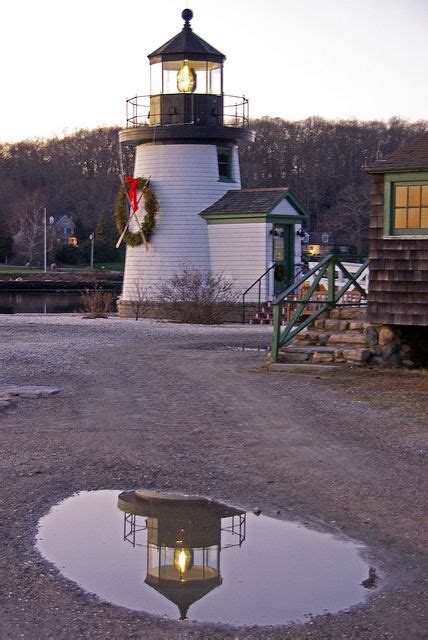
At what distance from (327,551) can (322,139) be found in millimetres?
98925

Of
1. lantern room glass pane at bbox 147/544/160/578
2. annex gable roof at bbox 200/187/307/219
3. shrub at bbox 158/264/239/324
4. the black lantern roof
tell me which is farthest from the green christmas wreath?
lantern room glass pane at bbox 147/544/160/578

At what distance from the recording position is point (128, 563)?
20.6ft

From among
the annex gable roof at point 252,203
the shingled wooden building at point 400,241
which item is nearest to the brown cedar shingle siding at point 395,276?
the shingled wooden building at point 400,241

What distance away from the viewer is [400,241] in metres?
15.5

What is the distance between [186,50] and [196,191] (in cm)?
446

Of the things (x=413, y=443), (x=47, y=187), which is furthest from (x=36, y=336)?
(x=47, y=187)

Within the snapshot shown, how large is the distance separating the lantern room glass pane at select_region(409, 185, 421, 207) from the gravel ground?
2.81m

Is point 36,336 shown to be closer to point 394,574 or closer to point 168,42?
point 168,42

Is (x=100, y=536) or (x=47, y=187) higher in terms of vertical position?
(x=47, y=187)

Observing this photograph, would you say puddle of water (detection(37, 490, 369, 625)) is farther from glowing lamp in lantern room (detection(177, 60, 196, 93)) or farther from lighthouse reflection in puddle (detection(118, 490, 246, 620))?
glowing lamp in lantern room (detection(177, 60, 196, 93))

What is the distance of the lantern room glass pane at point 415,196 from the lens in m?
15.5

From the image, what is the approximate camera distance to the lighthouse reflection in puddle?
5914 mm

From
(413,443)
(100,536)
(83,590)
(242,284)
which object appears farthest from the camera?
(242,284)

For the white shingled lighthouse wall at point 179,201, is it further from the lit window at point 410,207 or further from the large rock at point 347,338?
the lit window at point 410,207
